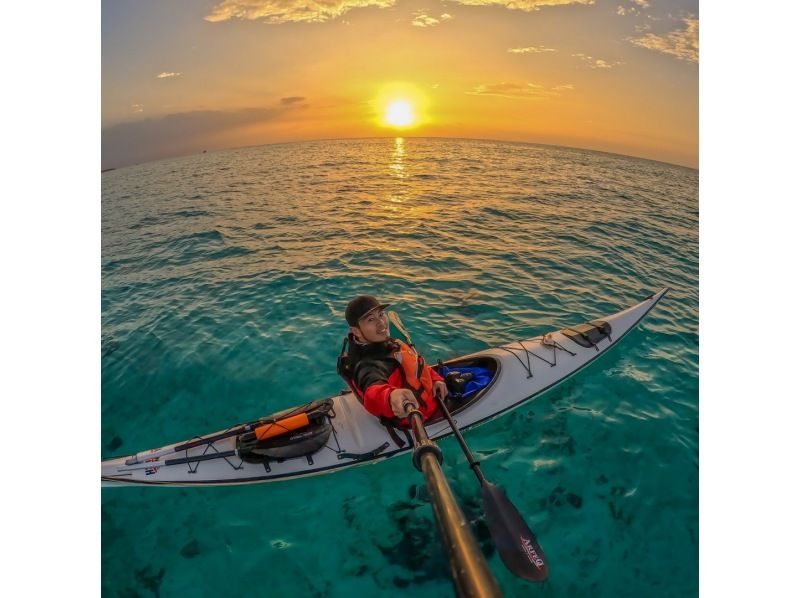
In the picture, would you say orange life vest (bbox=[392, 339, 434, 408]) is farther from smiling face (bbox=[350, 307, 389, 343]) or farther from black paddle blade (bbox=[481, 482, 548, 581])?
black paddle blade (bbox=[481, 482, 548, 581])

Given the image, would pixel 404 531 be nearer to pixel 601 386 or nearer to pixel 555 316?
pixel 601 386

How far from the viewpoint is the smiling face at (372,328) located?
5738 mm

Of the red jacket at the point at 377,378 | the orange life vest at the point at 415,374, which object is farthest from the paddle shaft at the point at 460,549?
the orange life vest at the point at 415,374

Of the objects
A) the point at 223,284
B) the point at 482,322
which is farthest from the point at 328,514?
the point at 223,284

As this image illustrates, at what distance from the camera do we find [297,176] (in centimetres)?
3784

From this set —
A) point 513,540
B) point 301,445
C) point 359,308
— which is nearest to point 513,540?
point 513,540

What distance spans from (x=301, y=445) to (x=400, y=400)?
1.76 m

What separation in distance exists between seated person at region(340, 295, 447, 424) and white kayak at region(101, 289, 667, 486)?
20.2 inches

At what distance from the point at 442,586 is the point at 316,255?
39.4ft

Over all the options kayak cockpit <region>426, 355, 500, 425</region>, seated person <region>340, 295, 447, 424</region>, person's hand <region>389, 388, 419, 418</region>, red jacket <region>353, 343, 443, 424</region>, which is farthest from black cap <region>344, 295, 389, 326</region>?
kayak cockpit <region>426, 355, 500, 425</region>

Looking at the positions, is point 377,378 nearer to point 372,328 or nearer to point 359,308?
point 372,328

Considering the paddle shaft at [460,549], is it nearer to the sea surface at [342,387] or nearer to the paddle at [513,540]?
the paddle at [513,540]

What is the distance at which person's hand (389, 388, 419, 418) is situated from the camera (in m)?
4.71

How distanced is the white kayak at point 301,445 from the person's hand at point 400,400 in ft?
4.66
